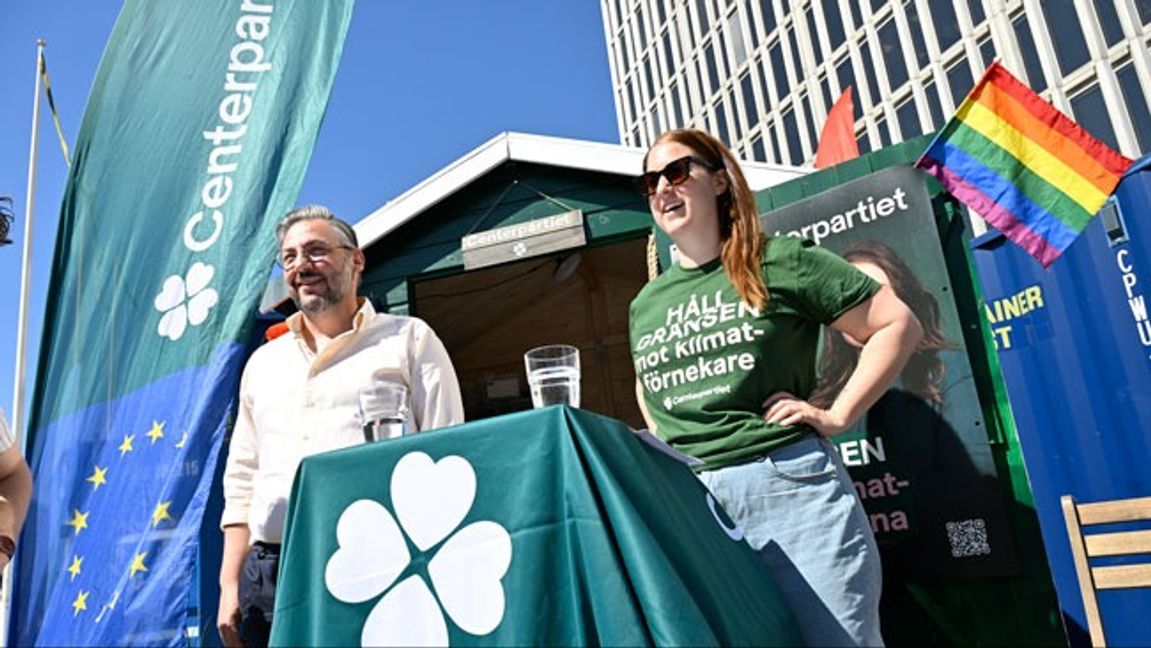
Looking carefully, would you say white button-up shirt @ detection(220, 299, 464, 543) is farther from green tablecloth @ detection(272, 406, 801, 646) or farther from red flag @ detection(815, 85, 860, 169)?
red flag @ detection(815, 85, 860, 169)

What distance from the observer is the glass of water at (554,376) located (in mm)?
1572

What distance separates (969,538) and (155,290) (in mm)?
4163

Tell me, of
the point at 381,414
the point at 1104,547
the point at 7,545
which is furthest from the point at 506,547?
the point at 1104,547

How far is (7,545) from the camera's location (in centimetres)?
158

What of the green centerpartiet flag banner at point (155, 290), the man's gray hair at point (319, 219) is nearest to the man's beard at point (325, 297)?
the man's gray hair at point (319, 219)

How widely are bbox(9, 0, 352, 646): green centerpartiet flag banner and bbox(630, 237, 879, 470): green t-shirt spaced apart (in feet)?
9.10

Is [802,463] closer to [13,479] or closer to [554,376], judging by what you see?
[554,376]

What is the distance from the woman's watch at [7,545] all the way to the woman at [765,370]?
1440 millimetres

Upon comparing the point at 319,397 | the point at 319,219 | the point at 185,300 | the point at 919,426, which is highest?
the point at 185,300

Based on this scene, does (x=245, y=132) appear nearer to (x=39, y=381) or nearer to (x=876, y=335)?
(x=39, y=381)

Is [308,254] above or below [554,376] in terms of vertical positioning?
above

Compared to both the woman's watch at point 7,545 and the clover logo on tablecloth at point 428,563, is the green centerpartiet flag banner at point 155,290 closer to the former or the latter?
the woman's watch at point 7,545

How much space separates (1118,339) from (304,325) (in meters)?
3.81

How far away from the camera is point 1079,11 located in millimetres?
20625
